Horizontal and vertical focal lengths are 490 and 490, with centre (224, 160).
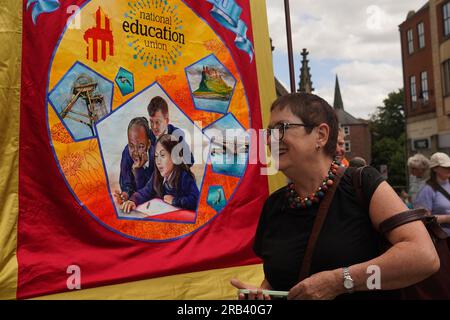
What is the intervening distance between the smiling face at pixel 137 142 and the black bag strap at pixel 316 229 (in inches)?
53.9

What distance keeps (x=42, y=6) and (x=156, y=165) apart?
1.05m

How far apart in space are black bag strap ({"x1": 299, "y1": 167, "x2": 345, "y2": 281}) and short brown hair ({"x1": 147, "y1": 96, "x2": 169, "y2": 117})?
1.42 m

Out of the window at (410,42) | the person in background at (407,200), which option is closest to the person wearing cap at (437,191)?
the person in background at (407,200)

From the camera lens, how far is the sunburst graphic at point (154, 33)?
2828 mm

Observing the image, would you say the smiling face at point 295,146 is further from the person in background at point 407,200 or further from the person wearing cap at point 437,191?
the person in background at point 407,200

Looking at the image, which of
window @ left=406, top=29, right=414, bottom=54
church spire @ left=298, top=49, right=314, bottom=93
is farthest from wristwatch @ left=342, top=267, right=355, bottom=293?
church spire @ left=298, top=49, right=314, bottom=93

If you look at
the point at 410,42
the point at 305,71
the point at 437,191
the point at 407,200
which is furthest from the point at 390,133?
the point at 437,191

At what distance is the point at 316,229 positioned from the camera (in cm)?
174

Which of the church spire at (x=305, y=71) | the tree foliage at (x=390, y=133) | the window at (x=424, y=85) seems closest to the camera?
the window at (x=424, y=85)

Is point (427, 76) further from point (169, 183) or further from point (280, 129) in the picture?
point (280, 129)

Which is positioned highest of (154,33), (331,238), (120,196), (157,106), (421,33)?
(421,33)

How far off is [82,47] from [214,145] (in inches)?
41.2
